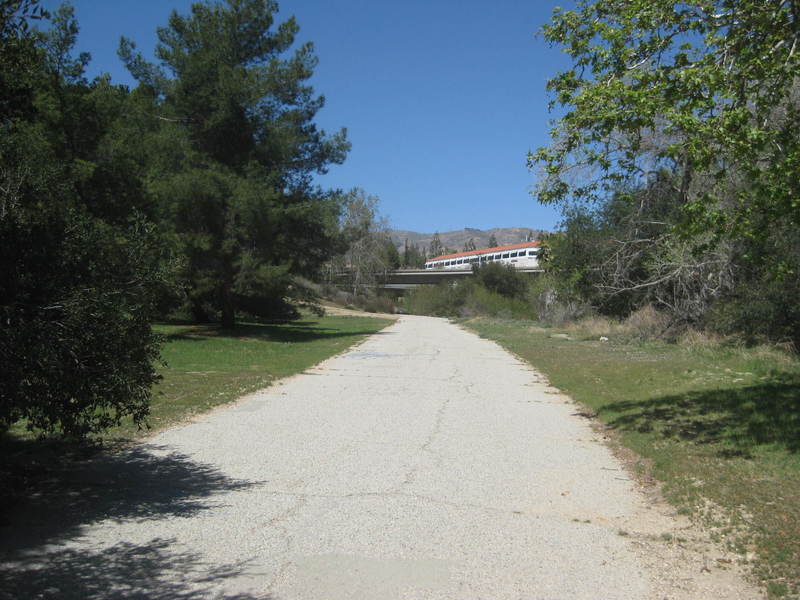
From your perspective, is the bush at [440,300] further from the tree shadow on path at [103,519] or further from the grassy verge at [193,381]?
the tree shadow on path at [103,519]

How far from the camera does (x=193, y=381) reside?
554 inches

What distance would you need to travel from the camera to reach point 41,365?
4945mm

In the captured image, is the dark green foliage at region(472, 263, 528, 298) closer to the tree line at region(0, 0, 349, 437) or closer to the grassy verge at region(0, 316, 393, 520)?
the tree line at region(0, 0, 349, 437)

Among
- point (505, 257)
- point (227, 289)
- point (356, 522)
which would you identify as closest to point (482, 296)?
point (227, 289)

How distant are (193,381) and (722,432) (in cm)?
981

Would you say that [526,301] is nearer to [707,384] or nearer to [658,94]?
[707,384]

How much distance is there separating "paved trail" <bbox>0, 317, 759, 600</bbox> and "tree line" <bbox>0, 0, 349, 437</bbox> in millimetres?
895

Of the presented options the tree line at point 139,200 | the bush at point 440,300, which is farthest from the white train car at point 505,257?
the tree line at point 139,200

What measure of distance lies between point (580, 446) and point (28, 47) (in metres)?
7.60

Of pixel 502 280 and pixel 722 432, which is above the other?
pixel 502 280

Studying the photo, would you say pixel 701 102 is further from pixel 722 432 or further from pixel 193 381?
pixel 193 381

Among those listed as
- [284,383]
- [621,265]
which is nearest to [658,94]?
[284,383]

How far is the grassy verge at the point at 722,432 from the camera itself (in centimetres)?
554

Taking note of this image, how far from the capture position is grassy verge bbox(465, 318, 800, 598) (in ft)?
18.2
